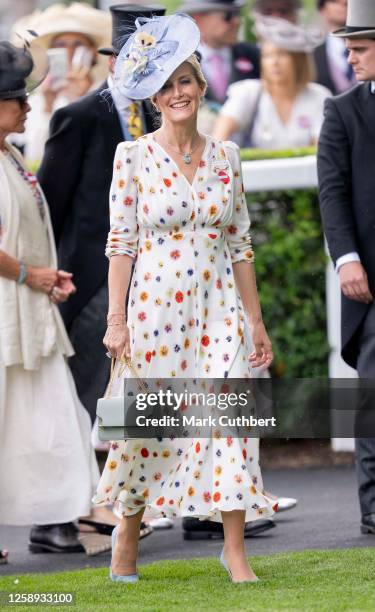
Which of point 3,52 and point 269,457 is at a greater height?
point 3,52

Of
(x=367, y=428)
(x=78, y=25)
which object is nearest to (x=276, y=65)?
(x=78, y=25)

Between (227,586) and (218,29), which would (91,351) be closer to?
(227,586)

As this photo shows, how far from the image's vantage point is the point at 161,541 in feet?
26.3

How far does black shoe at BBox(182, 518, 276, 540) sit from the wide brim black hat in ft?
6.97

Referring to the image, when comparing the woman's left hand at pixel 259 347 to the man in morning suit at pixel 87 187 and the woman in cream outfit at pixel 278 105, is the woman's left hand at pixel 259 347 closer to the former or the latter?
the man in morning suit at pixel 87 187

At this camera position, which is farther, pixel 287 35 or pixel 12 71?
pixel 287 35

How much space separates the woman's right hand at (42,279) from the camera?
753 centimetres

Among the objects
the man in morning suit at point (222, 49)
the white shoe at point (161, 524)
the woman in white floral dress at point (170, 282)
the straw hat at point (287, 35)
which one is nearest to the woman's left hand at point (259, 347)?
the woman in white floral dress at point (170, 282)

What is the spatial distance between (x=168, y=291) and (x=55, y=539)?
73.4 inches

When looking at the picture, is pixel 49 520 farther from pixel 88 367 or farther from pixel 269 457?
pixel 269 457

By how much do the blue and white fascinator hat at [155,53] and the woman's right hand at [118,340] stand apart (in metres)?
0.87

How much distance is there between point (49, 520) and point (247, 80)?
5.02 m

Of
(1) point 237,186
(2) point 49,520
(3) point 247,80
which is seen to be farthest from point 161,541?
(3) point 247,80

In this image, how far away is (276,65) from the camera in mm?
11500
